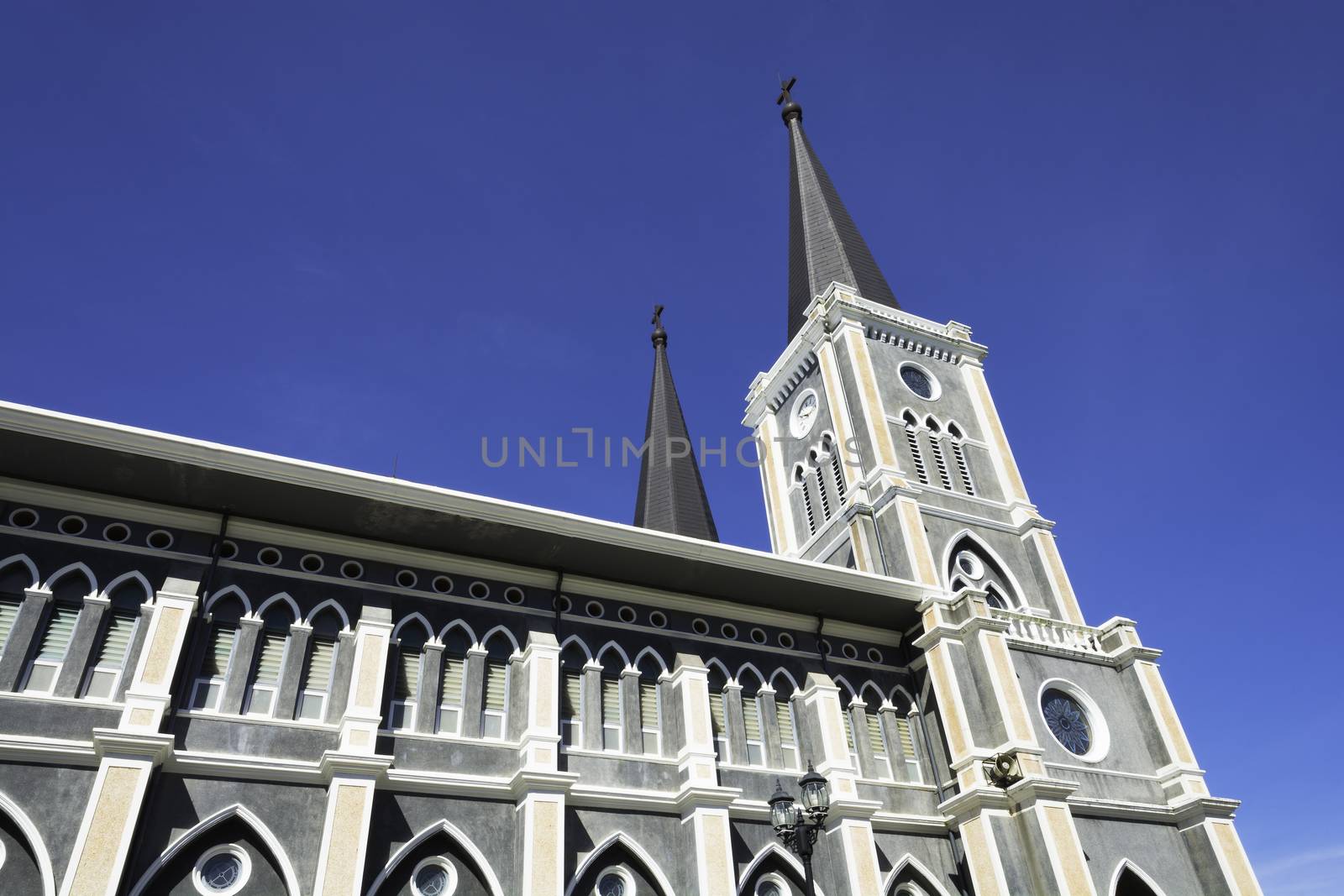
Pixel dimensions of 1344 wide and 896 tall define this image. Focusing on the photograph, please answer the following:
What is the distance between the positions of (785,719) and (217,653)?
1008cm

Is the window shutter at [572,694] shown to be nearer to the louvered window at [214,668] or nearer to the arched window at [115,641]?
the louvered window at [214,668]

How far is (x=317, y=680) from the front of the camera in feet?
48.6

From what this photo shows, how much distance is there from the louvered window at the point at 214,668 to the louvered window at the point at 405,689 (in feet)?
8.24

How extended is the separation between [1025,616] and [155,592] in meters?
17.0

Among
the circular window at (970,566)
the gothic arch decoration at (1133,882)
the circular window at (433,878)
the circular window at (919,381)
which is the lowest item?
the circular window at (433,878)

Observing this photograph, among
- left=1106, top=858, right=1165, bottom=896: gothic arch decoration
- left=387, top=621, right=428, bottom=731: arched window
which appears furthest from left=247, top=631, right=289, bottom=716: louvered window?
left=1106, top=858, right=1165, bottom=896: gothic arch decoration

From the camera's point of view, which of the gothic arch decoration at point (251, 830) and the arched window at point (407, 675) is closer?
the gothic arch decoration at point (251, 830)

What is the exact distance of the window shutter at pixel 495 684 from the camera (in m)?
15.9

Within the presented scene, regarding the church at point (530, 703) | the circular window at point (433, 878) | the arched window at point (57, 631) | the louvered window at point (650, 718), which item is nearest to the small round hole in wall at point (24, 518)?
the church at point (530, 703)

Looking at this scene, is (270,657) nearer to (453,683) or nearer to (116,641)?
(116,641)

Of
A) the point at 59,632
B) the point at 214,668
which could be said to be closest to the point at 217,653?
the point at 214,668

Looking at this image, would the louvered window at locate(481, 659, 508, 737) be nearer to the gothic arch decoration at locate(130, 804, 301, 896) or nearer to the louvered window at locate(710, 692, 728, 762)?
the gothic arch decoration at locate(130, 804, 301, 896)

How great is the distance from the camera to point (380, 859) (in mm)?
13578

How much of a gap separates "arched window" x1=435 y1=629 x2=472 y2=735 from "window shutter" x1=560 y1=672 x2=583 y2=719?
1.78 m
